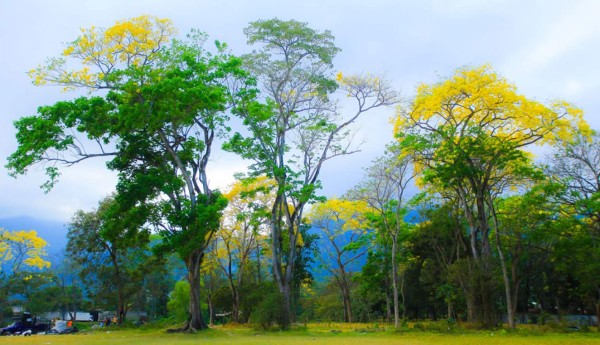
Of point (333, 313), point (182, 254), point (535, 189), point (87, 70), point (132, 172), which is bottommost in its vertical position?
point (333, 313)

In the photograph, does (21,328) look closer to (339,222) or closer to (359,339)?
(339,222)

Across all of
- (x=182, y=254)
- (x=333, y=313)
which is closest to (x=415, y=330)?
(x=182, y=254)

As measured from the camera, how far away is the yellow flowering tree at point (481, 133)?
20.9 metres

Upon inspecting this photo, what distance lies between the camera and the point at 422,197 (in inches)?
1048

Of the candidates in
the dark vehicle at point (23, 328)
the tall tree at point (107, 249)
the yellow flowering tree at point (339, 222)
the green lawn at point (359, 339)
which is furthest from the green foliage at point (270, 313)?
the dark vehicle at point (23, 328)

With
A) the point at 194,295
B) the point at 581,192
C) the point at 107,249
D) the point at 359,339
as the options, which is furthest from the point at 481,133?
the point at 107,249

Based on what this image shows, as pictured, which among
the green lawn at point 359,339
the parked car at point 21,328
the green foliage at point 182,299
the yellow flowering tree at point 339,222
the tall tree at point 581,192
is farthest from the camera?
the green foliage at point 182,299

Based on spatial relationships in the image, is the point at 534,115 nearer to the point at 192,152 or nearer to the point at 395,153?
the point at 395,153

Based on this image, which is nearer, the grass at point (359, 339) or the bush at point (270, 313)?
the grass at point (359, 339)

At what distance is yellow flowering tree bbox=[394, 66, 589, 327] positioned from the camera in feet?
68.5

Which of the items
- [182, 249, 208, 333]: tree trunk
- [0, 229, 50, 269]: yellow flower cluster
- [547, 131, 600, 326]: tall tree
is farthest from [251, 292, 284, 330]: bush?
[0, 229, 50, 269]: yellow flower cluster

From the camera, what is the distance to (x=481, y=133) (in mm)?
21359

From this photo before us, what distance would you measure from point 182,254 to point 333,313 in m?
26.2

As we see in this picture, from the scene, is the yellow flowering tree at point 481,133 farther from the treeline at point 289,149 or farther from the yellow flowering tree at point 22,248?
the yellow flowering tree at point 22,248
